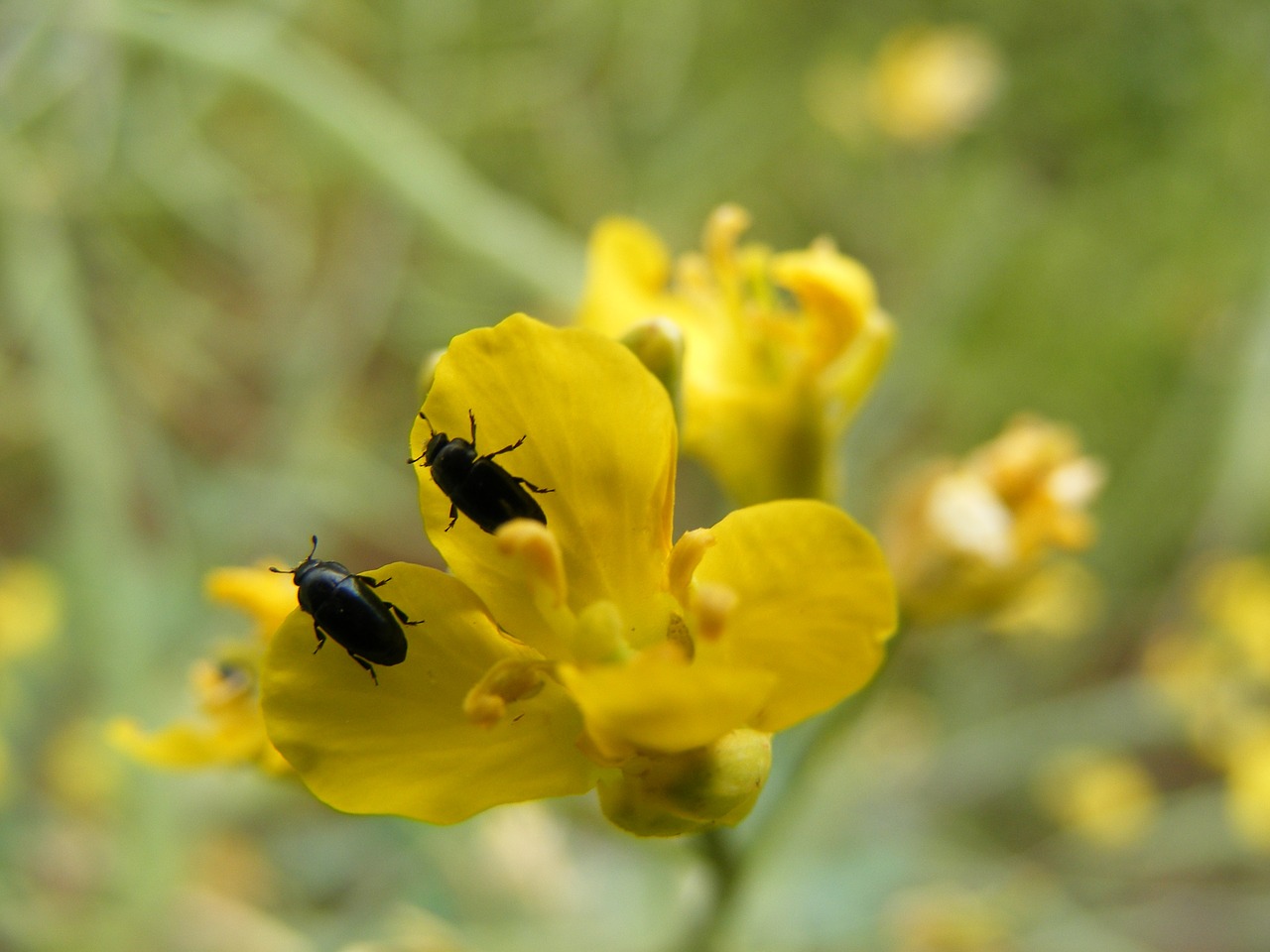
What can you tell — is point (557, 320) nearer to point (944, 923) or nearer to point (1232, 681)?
point (944, 923)

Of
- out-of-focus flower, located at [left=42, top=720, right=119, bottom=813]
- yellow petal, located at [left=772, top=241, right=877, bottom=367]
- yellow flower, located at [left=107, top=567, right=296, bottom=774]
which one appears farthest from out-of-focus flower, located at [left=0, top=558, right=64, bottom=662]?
yellow petal, located at [left=772, top=241, right=877, bottom=367]

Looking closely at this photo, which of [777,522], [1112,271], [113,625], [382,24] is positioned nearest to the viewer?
[777,522]

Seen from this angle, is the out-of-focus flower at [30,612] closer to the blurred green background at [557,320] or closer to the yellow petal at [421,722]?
the blurred green background at [557,320]

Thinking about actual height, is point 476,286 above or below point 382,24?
below

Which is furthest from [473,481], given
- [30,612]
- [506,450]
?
[30,612]

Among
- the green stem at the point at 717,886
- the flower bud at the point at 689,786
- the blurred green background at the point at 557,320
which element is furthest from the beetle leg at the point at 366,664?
the blurred green background at the point at 557,320

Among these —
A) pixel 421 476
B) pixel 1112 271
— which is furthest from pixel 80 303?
pixel 1112 271

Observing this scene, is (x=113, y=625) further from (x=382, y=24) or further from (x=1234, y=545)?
(x=1234, y=545)
